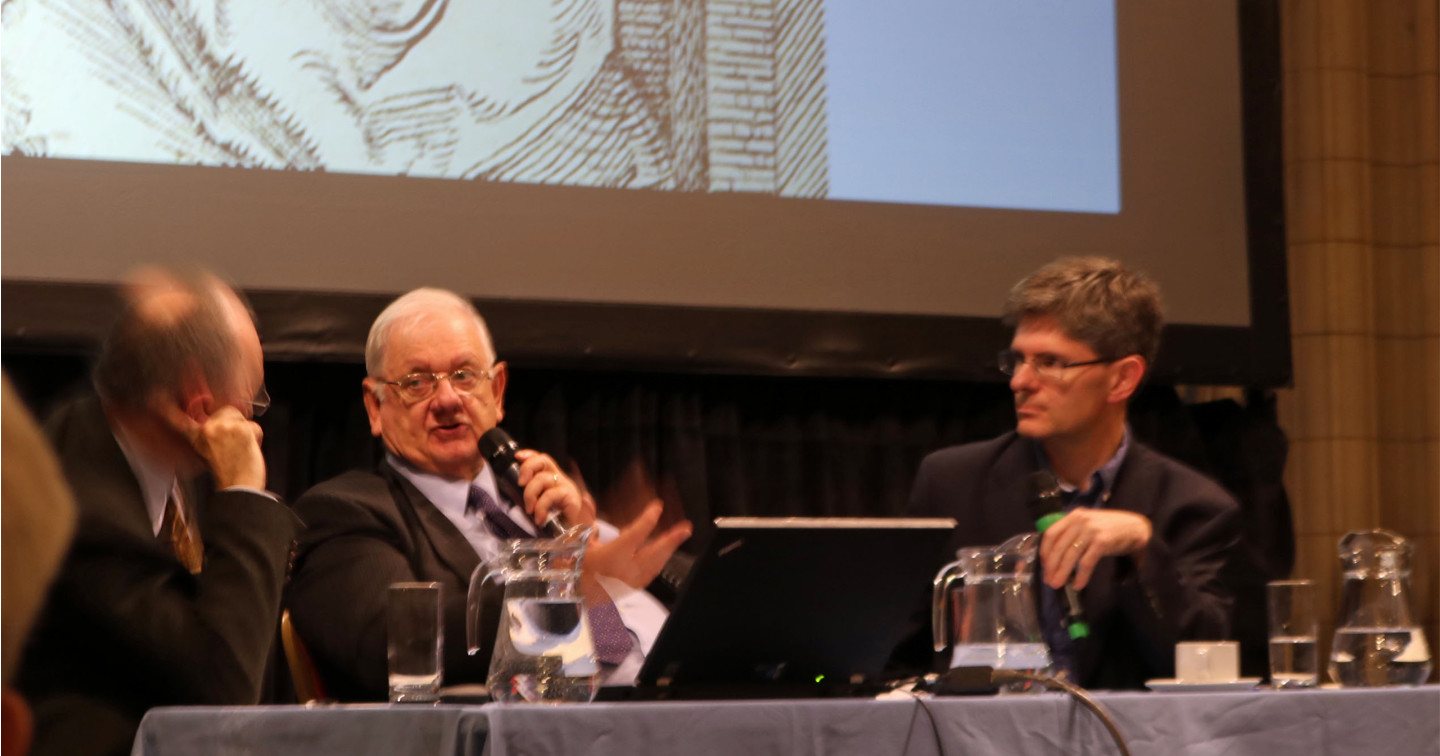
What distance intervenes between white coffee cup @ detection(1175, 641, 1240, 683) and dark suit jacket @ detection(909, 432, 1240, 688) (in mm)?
336

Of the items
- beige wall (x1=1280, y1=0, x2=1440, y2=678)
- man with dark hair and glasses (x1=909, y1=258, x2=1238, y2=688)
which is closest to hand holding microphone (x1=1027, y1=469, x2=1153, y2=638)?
man with dark hair and glasses (x1=909, y1=258, x2=1238, y2=688)

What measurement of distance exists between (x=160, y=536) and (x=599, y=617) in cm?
63

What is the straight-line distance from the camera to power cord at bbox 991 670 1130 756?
4.30 ft

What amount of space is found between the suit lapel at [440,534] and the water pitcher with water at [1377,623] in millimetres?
1161

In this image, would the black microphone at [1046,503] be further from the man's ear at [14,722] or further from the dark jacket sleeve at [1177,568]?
the man's ear at [14,722]

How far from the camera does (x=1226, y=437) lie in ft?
12.3

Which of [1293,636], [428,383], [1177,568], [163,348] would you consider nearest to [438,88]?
[428,383]

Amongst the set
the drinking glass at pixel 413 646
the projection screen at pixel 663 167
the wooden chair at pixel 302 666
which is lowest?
the wooden chair at pixel 302 666

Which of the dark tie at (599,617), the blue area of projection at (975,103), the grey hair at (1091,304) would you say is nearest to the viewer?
the dark tie at (599,617)

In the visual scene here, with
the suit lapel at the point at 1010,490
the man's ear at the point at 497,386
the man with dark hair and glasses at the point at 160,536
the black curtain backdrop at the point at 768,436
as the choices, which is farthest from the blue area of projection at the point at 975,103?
the man with dark hair and glasses at the point at 160,536

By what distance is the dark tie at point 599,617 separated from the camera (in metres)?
2.15

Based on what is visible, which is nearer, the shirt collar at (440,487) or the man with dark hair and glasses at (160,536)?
the man with dark hair and glasses at (160,536)

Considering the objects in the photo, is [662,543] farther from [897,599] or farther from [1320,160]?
[1320,160]

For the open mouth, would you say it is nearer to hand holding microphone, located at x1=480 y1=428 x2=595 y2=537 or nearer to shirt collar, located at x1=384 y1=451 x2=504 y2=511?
shirt collar, located at x1=384 y1=451 x2=504 y2=511
